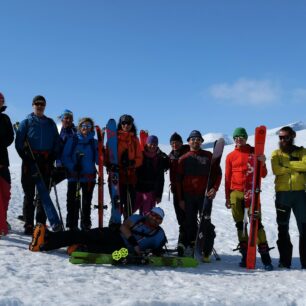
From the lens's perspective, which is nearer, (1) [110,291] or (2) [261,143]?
(1) [110,291]

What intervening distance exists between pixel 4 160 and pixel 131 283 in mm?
3348

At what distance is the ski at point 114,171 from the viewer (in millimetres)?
7670

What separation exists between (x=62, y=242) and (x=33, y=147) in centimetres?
196

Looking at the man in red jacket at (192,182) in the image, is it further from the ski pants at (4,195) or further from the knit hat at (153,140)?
the ski pants at (4,195)

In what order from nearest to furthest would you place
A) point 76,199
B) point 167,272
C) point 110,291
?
point 110,291, point 167,272, point 76,199

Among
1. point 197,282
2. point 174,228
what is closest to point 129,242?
point 197,282

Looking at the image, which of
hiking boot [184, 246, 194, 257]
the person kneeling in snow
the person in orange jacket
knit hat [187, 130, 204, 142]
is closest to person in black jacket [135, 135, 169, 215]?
the person in orange jacket

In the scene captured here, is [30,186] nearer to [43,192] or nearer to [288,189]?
[43,192]

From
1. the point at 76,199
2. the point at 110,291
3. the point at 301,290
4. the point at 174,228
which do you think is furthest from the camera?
the point at 174,228

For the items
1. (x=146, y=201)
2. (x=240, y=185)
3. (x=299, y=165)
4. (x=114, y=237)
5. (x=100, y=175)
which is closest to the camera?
(x=114, y=237)

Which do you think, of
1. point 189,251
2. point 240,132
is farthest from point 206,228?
point 240,132

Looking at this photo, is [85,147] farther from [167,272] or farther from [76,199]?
[167,272]

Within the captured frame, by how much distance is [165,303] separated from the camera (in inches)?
173

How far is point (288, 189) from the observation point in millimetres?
7012
